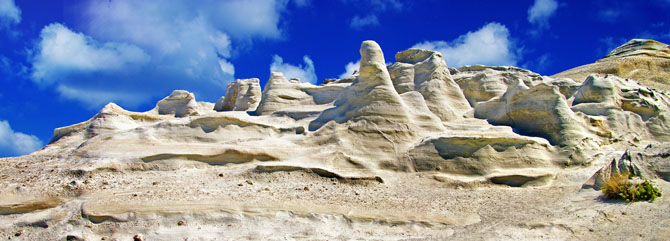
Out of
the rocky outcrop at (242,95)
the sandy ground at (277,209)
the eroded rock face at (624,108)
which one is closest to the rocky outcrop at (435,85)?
the eroded rock face at (624,108)

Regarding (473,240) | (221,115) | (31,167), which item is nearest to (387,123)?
(221,115)

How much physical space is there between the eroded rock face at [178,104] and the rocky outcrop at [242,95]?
1.50 meters

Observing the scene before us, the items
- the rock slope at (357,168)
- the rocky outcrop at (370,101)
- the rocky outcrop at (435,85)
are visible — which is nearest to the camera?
the rock slope at (357,168)

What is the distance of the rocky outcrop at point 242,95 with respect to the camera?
2134cm

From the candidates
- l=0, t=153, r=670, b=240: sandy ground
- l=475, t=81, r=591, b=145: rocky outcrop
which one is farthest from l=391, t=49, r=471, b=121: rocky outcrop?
l=0, t=153, r=670, b=240: sandy ground

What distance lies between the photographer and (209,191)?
1027 centimetres

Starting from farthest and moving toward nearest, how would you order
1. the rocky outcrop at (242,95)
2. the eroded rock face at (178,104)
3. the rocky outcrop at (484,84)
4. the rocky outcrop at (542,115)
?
the eroded rock face at (178,104), the rocky outcrop at (484,84), the rocky outcrop at (242,95), the rocky outcrop at (542,115)

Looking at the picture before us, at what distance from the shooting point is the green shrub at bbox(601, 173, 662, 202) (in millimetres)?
9602

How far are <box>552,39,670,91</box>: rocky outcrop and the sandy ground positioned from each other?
28.5 metres

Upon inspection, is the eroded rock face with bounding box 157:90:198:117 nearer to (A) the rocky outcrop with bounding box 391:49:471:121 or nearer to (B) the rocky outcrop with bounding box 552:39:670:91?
(A) the rocky outcrop with bounding box 391:49:471:121

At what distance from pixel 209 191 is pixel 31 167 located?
4902mm

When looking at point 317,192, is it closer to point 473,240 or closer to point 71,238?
point 473,240

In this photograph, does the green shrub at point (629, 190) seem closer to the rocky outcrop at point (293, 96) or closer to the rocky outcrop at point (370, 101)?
the rocky outcrop at point (370, 101)

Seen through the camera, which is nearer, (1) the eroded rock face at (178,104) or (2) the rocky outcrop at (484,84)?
(2) the rocky outcrop at (484,84)
